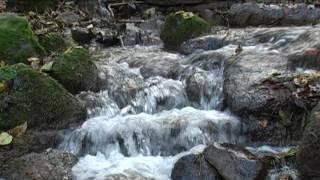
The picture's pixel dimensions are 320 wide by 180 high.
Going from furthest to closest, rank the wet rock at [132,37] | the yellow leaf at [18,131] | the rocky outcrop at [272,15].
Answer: the rocky outcrop at [272,15] < the wet rock at [132,37] < the yellow leaf at [18,131]

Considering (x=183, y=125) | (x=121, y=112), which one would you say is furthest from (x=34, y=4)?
(x=183, y=125)

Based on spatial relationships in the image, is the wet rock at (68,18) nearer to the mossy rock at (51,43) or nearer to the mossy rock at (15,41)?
the mossy rock at (51,43)

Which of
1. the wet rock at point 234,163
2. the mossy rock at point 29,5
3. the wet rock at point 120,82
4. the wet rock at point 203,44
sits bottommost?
the wet rock at point 234,163

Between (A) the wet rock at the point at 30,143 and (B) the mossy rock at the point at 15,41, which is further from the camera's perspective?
(B) the mossy rock at the point at 15,41

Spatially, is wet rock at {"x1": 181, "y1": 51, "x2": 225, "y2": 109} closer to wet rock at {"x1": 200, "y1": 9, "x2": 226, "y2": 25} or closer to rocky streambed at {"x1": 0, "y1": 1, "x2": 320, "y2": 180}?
rocky streambed at {"x1": 0, "y1": 1, "x2": 320, "y2": 180}

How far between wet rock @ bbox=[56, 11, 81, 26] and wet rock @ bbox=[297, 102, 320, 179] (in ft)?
28.5

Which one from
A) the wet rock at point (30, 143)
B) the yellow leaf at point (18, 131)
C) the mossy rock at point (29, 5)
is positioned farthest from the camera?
the mossy rock at point (29, 5)

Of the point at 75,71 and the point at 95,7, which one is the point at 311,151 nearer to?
the point at 75,71

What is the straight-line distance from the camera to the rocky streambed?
520 centimetres

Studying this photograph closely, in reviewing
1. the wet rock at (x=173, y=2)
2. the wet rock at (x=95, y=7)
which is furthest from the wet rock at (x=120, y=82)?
the wet rock at (x=173, y=2)

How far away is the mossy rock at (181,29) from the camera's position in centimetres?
1020

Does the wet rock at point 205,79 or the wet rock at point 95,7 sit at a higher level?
the wet rock at point 95,7

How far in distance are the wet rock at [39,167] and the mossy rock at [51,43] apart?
3.75 meters

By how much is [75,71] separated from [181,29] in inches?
149
